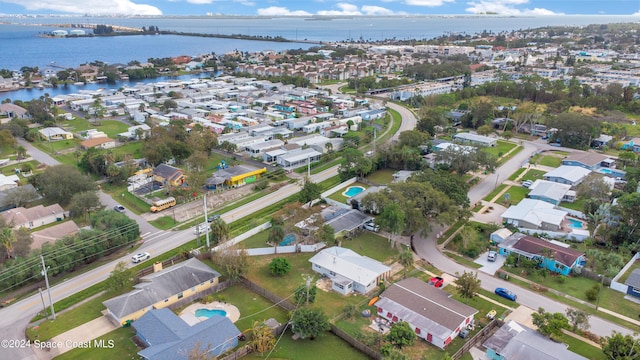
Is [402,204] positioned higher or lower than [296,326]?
higher

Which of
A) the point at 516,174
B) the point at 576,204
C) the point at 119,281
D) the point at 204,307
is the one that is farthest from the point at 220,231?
the point at 516,174

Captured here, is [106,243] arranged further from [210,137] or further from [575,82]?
[575,82]

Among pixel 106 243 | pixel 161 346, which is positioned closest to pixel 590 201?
pixel 161 346

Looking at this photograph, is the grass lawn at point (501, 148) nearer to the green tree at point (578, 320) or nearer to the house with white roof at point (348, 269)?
the house with white roof at point (348, 269)

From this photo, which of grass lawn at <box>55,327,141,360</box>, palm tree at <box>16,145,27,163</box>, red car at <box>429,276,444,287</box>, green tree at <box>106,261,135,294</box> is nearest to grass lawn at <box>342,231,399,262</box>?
red car at <box>429,276,444,287</box>

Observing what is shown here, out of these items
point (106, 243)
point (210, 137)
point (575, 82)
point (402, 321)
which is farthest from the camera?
point (575, 82)

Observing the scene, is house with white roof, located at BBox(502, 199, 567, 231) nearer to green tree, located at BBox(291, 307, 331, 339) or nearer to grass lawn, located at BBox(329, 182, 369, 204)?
grass lawn, located at BBox(329, 182, 369, 204)

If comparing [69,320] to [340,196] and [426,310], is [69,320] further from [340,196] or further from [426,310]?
[340,196]
